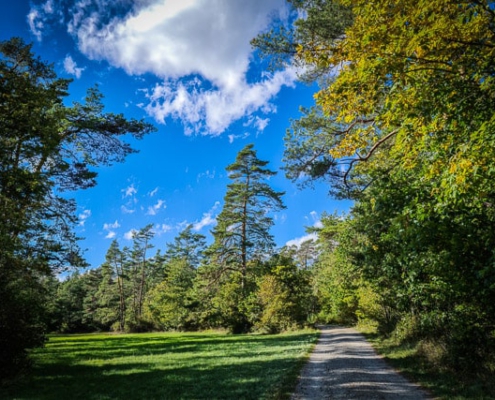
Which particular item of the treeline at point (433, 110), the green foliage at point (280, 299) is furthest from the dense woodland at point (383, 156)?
the green foliage at point (280, 299)

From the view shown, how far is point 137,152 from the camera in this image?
50.4 feet

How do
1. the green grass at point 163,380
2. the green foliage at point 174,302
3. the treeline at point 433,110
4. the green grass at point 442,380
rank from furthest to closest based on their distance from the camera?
the green foliage at point 174,302 < the green grass at point 163,380 < the green grass at point 442,380 < the treeline at point 433,110

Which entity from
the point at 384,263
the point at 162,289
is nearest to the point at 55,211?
the point at 384,263

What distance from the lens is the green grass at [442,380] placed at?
275 inches

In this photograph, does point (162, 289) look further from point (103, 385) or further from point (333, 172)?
point (333, 172)

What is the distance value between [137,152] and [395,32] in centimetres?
1365

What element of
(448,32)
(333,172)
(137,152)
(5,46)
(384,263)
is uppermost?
(5,46)

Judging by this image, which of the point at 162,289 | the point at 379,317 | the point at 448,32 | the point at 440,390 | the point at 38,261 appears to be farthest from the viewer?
the point at 162,289

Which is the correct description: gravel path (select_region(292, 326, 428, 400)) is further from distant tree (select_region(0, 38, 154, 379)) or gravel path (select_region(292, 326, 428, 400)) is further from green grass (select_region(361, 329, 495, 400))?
distant tree (select_region(0, 38, 154, 379))

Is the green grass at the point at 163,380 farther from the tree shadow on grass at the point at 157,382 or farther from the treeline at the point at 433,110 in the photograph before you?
the treeline at the point at 433,110

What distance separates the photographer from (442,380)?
8.42 m

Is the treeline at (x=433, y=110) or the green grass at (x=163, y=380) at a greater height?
the treeline at (x=433, y=110)

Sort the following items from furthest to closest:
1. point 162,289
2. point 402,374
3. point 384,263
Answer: point 162,289
point 384,263
point 402,374

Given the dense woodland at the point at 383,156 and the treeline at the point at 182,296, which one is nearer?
the dense woodland at the point at 383,156
